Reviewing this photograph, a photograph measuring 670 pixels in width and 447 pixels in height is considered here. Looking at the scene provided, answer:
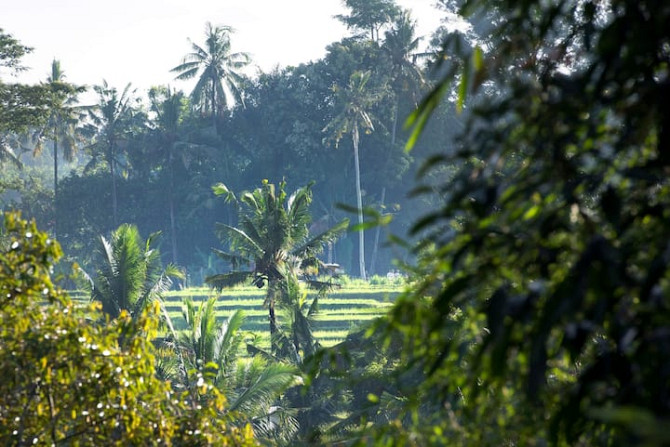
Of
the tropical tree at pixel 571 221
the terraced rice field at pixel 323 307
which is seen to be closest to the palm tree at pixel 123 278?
the terraced rice field at pixel 323 307

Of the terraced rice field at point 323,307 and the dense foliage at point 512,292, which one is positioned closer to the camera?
the dense foliage at point 512,292

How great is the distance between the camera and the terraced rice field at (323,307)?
31.8 meters

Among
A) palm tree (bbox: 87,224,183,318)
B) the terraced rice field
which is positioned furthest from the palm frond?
the terraced rice field

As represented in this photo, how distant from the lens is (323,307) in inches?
1420

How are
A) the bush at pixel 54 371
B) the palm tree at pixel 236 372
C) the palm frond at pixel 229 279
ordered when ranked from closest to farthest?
the bush at pixel 54 371 → the palm tree at pixel 236 372 → the palm frond at pixel 229 279

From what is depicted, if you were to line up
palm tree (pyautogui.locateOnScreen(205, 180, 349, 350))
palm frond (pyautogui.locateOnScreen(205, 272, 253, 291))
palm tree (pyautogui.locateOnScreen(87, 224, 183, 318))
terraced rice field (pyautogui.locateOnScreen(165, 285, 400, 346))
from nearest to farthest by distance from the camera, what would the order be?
1. palm tree (pyautogui.locateOnScreen(87, 224, 183, 318))
2. palm tree (pyautogui.locateOnScreen(205, 180, 349, 350))
3. palm frond (pyautogui.locateOnScreen(205, 272, 253, 291))
4. terraced rice field (pyautogui.locateOnScreen(165, 285, 400, 346))

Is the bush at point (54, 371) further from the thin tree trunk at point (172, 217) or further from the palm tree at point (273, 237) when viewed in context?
the thin tree trunk at point (172, 217)

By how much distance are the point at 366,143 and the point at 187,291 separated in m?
14.1

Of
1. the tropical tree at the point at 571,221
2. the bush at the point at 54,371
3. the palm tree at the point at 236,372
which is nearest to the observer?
the tropical tree at the point at 571,221

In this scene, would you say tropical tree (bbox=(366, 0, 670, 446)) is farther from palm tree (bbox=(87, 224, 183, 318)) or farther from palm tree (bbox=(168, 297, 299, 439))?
palm tree (bbox=(87, 224, 183, 318))

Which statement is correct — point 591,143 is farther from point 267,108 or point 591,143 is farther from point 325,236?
point 267,108

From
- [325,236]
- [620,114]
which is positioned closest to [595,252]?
[620,114]

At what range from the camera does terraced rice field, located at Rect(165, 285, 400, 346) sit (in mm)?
31766

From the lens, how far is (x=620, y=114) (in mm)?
1752
